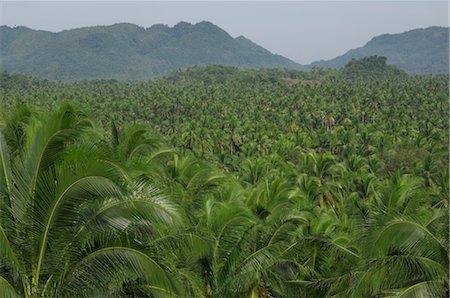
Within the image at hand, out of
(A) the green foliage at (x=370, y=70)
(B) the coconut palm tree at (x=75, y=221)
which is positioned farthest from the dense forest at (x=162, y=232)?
(A) the green foliage at (x=370, y=70)

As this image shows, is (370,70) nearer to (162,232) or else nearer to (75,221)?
(162,232)

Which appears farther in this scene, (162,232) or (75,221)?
(162,232)

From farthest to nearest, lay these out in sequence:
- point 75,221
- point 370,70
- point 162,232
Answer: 1. point 370,70
2. point 162,232
3. point 75,221

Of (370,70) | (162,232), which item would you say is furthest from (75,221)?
(370,70)

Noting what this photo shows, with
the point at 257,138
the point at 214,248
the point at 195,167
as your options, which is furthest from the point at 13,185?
the point at 257,138

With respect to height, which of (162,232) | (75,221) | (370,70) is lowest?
(370,70)

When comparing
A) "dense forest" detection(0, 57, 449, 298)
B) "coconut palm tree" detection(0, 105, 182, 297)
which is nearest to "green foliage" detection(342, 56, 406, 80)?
"dense forest" detection(0, 57, 449, 298)

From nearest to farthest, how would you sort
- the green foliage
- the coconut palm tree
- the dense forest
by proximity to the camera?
1. the coconut palm tree
2. the dense forest
3. the green foliage

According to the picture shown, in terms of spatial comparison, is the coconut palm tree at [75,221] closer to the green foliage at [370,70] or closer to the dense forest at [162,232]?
the dense forest at [162,232]

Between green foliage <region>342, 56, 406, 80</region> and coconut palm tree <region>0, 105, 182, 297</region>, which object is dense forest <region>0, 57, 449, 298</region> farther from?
green foliage <region>342, 56, 406, 80</region>

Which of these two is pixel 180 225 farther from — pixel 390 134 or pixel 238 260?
pixel 390 134

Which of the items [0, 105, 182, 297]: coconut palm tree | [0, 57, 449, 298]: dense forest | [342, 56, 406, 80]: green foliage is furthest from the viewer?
[342, 56, 406, 80]: green foliage

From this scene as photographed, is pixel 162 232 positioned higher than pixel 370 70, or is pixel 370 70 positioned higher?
pixel 162 232

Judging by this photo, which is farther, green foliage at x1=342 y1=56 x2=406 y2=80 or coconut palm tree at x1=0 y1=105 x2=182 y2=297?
green foliage at x1=342 y1=56 x2=406 y2=80
